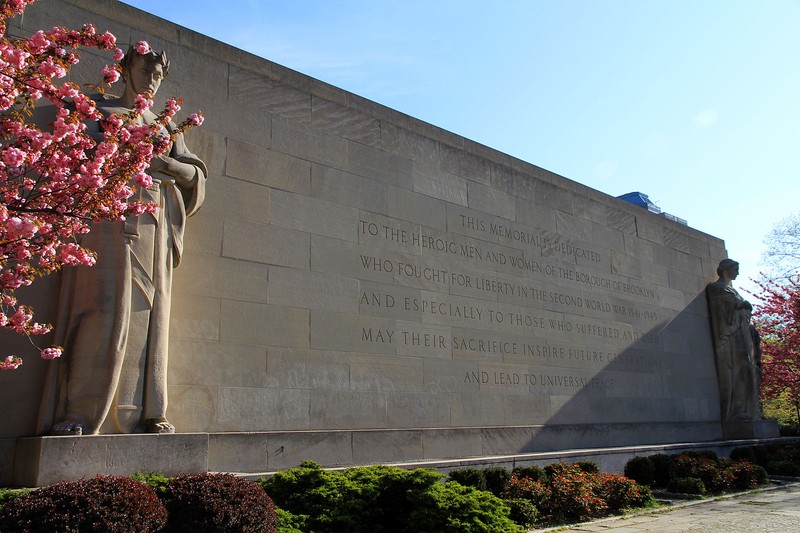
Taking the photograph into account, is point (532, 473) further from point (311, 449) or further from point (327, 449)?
point (311, 449)

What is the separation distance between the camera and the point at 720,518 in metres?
11.2

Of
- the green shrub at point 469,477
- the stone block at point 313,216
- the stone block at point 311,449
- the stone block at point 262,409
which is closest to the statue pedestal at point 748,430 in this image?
the green shrub at point 469,477

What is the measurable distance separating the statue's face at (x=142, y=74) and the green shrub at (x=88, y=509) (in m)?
5.45

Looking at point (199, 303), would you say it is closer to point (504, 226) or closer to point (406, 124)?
point (406, 124)

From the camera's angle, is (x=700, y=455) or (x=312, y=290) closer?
(x=312, y=290)

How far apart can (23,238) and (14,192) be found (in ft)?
1.48

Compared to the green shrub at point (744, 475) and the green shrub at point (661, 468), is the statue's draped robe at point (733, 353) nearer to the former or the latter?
the green shrub at point (744, 475)

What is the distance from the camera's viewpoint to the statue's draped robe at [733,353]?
2153 centimetres

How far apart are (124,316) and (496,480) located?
6428mm

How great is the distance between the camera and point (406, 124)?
48.0ft

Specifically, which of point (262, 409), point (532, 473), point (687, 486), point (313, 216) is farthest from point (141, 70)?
point (687, 486)

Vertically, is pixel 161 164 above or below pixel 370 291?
above

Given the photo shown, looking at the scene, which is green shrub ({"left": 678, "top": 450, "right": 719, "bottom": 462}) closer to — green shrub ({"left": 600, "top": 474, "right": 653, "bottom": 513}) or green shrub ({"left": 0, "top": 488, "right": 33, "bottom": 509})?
green shrub ({"left": 600, "top": 474, "right": 653, "bottom": 513})

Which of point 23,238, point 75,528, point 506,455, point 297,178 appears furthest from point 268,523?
point 506,455
